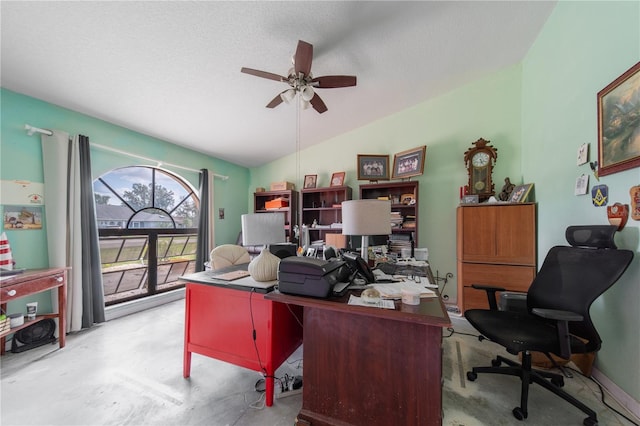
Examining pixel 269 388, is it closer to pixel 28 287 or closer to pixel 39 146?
pixel 28 287

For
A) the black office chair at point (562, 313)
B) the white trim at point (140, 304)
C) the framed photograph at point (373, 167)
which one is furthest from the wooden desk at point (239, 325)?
the framed photograph at point (373, 167)

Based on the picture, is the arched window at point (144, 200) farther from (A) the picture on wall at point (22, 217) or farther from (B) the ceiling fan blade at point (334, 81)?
(B) the ceiling fan blade at point (334, 81)

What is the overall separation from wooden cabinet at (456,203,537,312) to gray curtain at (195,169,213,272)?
12.0 feet

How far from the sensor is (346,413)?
1195 millimetres

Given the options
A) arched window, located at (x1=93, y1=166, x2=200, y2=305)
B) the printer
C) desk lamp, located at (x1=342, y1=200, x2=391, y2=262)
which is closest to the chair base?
desk lamp, located at (x1=342, y1=200, x2=391, y2=262)

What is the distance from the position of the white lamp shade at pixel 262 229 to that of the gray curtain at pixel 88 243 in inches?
83.9

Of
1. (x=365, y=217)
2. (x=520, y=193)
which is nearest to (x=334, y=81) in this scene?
(x=365, y=217)

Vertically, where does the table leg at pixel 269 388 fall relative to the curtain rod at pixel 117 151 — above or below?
below

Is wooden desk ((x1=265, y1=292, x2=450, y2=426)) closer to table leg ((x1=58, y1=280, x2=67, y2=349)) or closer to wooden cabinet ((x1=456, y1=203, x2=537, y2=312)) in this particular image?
wooden cabinet ((x1=456, y1=203, x2=537, y2=312))

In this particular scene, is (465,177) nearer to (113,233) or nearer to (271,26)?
(271,26)

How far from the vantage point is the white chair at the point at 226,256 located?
7.74 feet

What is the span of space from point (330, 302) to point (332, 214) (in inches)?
111

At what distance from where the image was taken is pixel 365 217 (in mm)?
1706

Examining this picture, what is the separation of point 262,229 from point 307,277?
1.96 ft
